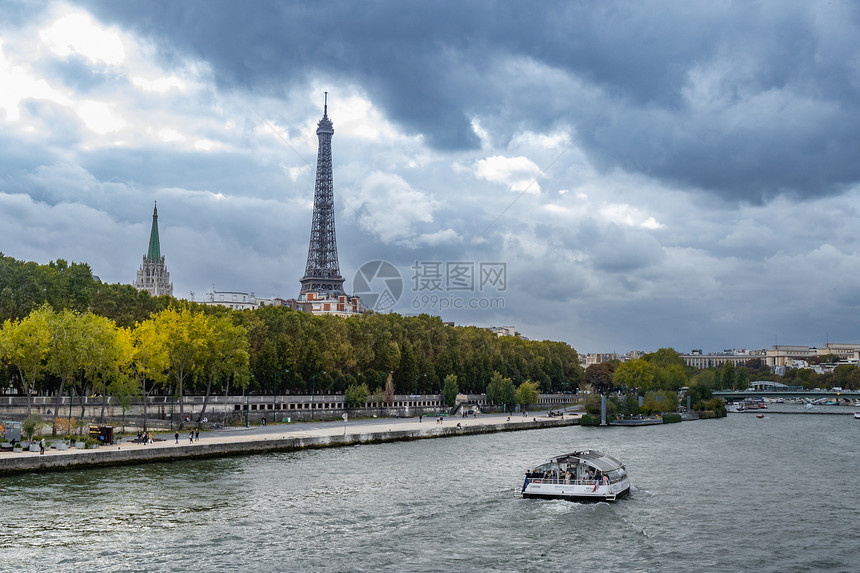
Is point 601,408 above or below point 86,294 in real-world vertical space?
below

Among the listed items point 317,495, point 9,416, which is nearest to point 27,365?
point 9,416

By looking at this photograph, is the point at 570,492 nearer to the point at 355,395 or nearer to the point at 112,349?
the point at 112,349

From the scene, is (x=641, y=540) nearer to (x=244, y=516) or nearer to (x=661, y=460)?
(x=244, y=516)

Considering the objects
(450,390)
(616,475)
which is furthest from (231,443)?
(450,390)

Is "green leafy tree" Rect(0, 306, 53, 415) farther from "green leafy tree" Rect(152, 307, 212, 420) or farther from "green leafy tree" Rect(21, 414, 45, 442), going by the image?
"green leafy tree" Rect(152, 307, 212, 420)

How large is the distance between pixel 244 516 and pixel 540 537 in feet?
46.1

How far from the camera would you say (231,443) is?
2530 inches

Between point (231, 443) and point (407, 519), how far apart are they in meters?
26.9

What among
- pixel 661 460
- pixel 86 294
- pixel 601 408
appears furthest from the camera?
pixel 601 408

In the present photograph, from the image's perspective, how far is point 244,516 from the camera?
134 ft

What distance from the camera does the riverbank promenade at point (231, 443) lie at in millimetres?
51469

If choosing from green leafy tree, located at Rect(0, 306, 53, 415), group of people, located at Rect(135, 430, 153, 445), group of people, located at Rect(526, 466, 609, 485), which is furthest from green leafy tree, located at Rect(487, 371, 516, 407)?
group of people, located at Rect(526, 466, 609, 485)

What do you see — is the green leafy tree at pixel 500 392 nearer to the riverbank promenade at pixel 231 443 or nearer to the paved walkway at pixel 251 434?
the riverbank promenade at pixel 231 443

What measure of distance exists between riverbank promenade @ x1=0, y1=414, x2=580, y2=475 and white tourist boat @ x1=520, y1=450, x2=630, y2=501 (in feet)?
82.6
